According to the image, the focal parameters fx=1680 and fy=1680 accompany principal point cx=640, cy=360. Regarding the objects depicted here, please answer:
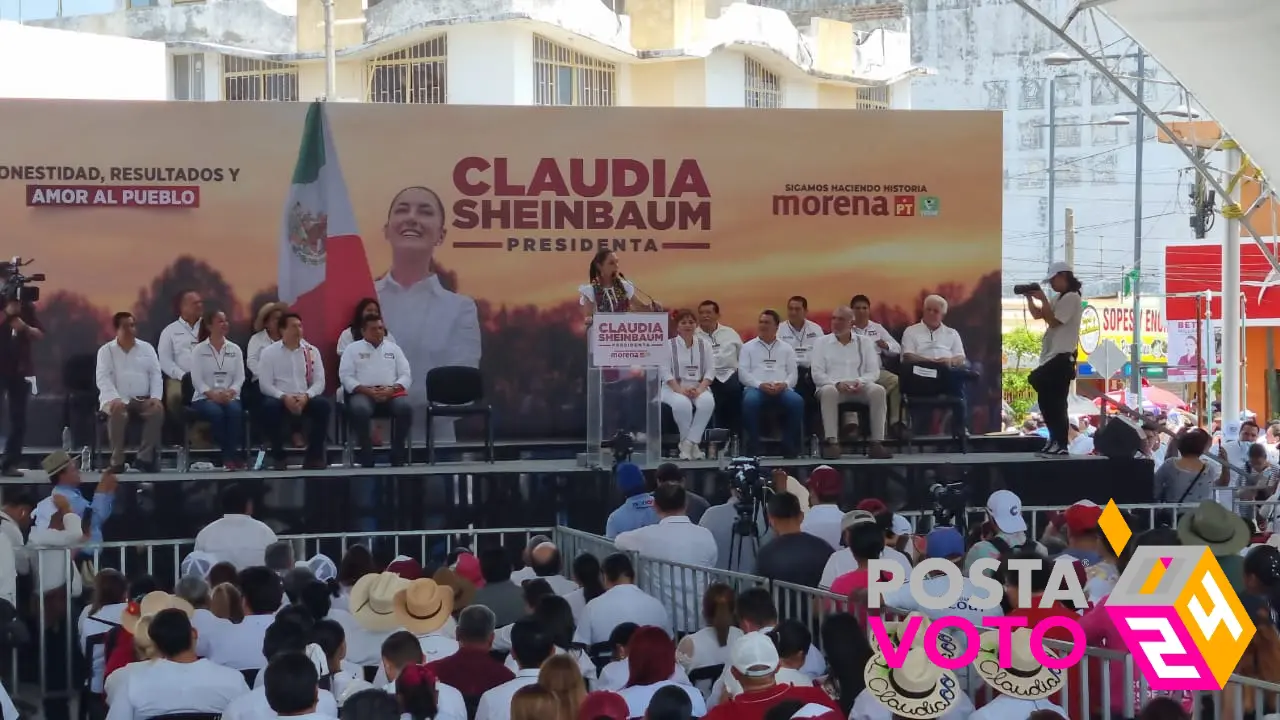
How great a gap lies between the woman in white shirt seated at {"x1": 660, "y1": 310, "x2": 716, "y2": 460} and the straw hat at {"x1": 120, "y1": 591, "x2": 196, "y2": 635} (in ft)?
15.5

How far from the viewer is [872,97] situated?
3422cm

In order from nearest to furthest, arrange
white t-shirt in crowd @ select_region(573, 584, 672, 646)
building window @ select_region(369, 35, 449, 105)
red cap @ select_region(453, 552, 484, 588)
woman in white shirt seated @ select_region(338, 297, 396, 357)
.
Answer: white t-shirt in crowd @ select_region(573, 584, 672, 646), red cap @ select_region(453, 552, 484, 588), woman in white shirt seated @ select_region(338, 297, 396, 357), building window @ select_region(369, 35, 449, 105)

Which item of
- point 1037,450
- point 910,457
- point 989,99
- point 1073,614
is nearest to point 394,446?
point 910,457

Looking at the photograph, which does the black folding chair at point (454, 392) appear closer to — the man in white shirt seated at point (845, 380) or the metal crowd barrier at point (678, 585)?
the metal crowd barrier at point (678, 585)

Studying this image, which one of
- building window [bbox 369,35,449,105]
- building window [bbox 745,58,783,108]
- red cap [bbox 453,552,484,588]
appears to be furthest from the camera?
building window [bbox 745,58,783,108]

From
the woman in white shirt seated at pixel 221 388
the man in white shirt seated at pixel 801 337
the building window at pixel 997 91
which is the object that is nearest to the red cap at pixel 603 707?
the woman in white shirt seated at pixel 221 388

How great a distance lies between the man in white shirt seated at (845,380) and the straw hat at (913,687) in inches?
248

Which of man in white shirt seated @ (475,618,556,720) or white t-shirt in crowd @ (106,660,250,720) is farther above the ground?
man in white shirt seated @ (475,618,556,720)

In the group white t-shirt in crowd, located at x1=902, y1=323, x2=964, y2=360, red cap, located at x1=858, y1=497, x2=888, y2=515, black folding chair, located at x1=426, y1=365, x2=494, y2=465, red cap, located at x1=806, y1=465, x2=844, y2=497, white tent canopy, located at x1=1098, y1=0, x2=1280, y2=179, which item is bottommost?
red cap, located at x1=858, y1=497, x2=888, y2=515

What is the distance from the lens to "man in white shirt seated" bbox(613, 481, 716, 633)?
6.78 m

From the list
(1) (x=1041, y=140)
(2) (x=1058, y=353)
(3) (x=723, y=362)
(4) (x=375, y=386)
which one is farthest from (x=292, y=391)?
(1) (x=1041, y=140)

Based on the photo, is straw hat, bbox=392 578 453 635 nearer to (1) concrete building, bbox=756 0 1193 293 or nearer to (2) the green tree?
(2) the green tree

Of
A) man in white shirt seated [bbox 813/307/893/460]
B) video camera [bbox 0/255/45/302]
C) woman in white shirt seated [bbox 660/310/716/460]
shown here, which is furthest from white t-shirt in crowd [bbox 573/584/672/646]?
video camera [bbox 0/255/45/302]

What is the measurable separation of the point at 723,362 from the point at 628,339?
5.05 feet
